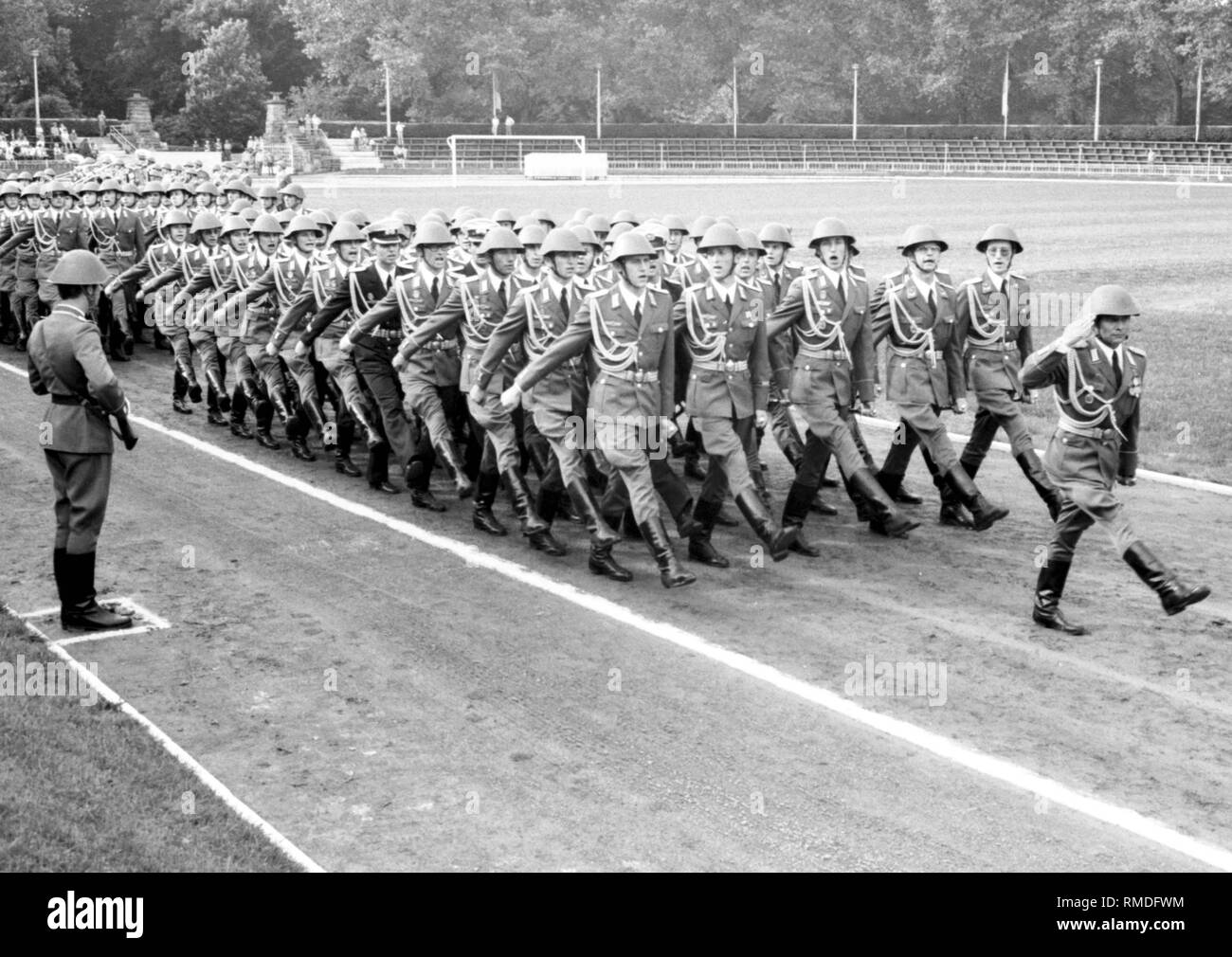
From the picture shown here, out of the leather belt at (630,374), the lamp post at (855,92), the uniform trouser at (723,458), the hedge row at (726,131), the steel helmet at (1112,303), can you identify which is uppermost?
the lamp post at (855,92)

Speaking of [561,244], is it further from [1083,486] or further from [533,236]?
[1083,486]

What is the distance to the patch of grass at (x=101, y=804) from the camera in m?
5.78

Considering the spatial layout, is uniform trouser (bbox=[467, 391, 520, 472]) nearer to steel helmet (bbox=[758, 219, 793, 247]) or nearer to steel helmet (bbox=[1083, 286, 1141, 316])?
steel helmet (bbox=[758, 219, 793, 247])

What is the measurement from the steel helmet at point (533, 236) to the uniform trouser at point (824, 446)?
2843mm

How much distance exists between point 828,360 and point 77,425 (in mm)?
4603

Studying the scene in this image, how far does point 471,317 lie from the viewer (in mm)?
11055

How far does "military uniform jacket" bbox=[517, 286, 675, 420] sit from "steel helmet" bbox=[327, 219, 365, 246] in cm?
368

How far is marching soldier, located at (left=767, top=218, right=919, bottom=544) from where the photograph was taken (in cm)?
1007

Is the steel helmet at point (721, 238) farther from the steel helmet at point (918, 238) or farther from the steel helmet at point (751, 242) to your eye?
the steel helmet at point (918, 238)

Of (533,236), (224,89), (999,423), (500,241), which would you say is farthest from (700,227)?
(224,89)

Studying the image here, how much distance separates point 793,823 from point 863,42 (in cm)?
7520

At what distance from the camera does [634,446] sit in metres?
9.45

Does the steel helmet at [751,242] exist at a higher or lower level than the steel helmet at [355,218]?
lower

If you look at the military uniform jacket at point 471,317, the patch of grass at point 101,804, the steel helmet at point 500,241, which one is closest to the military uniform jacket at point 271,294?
the military uniform jacket at point 471,317
